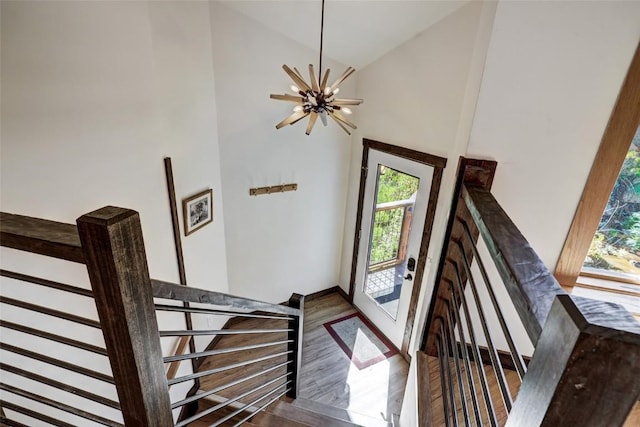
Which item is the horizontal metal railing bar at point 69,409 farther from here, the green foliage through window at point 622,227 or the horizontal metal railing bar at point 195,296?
the green foliage through window at point 622,227

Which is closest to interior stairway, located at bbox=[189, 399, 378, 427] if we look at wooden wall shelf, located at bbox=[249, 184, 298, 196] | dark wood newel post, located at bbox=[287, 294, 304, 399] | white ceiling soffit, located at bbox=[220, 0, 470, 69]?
dark wood newel post, located at bbox=[287, 294, 304, 399]

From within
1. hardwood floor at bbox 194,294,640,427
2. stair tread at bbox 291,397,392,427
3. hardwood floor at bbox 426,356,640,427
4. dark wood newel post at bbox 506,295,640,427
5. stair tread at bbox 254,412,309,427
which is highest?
dark wood newel post at bbox 506,295,640,427

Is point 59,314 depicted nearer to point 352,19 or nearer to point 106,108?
point 106,108

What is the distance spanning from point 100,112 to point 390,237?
9.10 feet

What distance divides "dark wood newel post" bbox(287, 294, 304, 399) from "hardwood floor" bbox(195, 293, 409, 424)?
756mm

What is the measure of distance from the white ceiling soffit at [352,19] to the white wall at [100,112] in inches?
21.5

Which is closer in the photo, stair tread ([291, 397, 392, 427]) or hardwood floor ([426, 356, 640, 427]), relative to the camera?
hardwood floor ([426, 356, 640, 427])

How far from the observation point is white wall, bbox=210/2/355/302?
275 centimetres

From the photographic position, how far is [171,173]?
2281mm

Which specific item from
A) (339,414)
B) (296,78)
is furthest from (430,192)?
(339,414)

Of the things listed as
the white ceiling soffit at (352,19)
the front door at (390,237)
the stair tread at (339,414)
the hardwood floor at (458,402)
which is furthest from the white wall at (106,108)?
the hardwood floor at (458,402)

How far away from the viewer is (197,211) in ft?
8.84

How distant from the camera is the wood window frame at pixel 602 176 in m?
1.42

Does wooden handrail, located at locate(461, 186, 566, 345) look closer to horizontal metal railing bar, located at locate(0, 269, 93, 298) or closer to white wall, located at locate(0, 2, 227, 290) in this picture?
horizontal metal railing bar, located at locate(0, 269, 93, 298)
